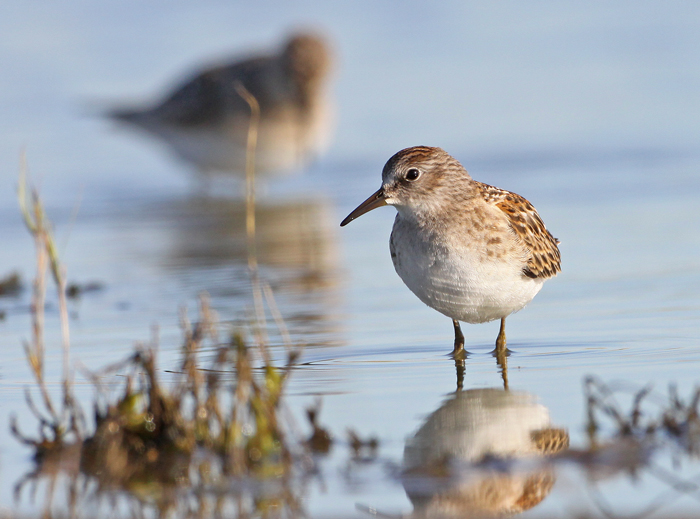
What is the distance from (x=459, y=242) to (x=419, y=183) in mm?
487

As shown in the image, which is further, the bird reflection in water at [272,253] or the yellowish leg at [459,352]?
the bird reflection in water at [272,253]

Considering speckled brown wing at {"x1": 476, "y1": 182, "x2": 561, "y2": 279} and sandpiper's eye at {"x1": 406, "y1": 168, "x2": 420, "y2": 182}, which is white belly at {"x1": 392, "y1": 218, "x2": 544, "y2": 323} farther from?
sandpiper's eye at {"x1": 406, "y1": 168, "x2": 420, "y2": 182}

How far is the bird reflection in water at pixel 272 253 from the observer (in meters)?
6.93

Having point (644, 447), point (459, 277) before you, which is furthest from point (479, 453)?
point (459, 277)

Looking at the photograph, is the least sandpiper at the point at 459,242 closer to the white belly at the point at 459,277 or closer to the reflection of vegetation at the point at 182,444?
the white belly at the point at 459,277

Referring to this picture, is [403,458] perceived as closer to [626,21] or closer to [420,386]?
[420,386]

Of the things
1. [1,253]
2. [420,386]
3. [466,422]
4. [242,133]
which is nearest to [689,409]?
[466,422]

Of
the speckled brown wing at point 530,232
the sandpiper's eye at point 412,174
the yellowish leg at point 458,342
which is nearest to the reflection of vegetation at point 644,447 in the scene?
the yellowish leg at point 458,342

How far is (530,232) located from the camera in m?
5.73

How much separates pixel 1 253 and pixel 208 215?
101 inches

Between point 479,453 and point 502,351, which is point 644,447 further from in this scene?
point 502,351

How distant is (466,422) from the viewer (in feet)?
13.9

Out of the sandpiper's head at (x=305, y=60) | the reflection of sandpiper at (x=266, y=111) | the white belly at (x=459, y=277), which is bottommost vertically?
the white belly at (x=459, y=277)

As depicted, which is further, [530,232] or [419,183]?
[530,232]
